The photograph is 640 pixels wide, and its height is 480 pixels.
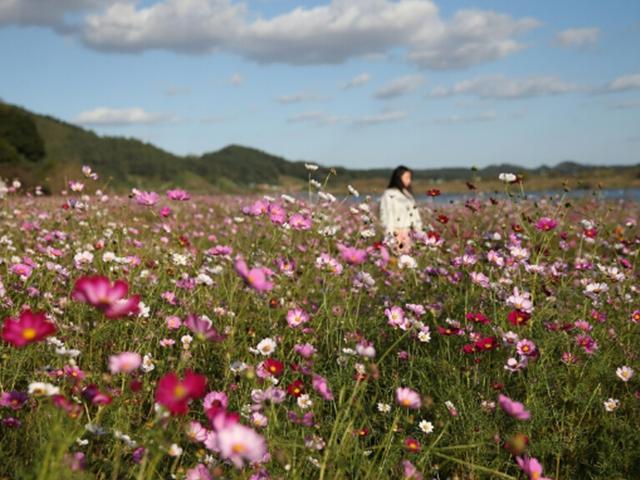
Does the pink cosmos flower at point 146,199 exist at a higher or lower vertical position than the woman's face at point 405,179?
lower

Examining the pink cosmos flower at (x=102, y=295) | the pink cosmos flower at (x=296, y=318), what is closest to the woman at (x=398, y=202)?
the pink cosmos flower at (x=296, y=318)

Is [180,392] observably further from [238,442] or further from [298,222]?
[298,222]

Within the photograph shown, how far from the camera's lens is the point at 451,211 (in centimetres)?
991

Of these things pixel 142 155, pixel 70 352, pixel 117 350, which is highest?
pixel 142 155

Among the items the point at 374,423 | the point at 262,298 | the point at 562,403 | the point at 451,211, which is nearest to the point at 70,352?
the point at 374,423

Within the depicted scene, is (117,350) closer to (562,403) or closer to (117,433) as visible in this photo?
(117,433)

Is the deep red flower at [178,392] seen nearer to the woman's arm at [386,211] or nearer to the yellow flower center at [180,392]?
the yellow flower center at [180,392]

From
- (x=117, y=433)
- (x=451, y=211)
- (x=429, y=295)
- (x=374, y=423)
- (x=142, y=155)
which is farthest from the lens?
(x=142, y=155)

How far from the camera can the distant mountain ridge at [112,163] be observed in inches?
792

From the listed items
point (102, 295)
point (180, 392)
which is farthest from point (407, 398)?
point (102, 295)

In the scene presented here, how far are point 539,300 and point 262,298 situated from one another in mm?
1890

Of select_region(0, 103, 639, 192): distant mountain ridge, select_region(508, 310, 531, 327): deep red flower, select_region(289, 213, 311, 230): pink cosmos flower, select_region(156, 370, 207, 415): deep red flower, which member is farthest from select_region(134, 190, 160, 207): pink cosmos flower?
select_region(0, 103, 639, 192): distant mountain ridge

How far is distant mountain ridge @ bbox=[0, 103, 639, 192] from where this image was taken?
66.0ft

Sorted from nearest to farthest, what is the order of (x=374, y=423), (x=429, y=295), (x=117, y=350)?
1. (x=374, y=423)
2. (x=117, y=350)
3. (x=429, y=295)
